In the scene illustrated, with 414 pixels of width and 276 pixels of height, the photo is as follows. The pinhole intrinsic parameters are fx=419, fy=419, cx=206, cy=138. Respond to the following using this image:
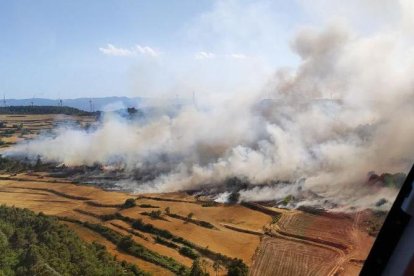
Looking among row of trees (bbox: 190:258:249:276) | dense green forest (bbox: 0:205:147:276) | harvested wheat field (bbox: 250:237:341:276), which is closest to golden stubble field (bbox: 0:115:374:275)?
harvested wheat field (bbox: 250:237:341:276)

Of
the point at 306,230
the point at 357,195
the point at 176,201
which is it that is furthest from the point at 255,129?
the point at 306,230

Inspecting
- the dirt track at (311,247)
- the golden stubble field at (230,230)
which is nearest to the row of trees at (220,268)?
the golden stubble field at (230,230)

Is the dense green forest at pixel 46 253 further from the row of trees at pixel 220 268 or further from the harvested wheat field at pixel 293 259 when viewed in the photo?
the harvested wheat field at pixel 293 259

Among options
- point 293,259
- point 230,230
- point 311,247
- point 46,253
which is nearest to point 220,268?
point 293,259

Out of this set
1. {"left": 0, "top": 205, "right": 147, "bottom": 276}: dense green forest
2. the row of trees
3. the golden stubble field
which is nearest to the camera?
{"left": 0, "top": 205, "right": 147, "bottom": 276}: dense green forest

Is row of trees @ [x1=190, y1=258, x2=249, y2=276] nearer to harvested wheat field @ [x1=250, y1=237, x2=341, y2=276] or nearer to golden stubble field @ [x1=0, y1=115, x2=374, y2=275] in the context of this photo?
golden stubble field @ [x1=0, y1=115, x2=374, y2=275]

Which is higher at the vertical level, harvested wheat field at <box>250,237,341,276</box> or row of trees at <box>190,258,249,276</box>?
harvested wheat field at <box>250,237,341,276</box>

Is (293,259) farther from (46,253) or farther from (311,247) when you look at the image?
(46,253)
